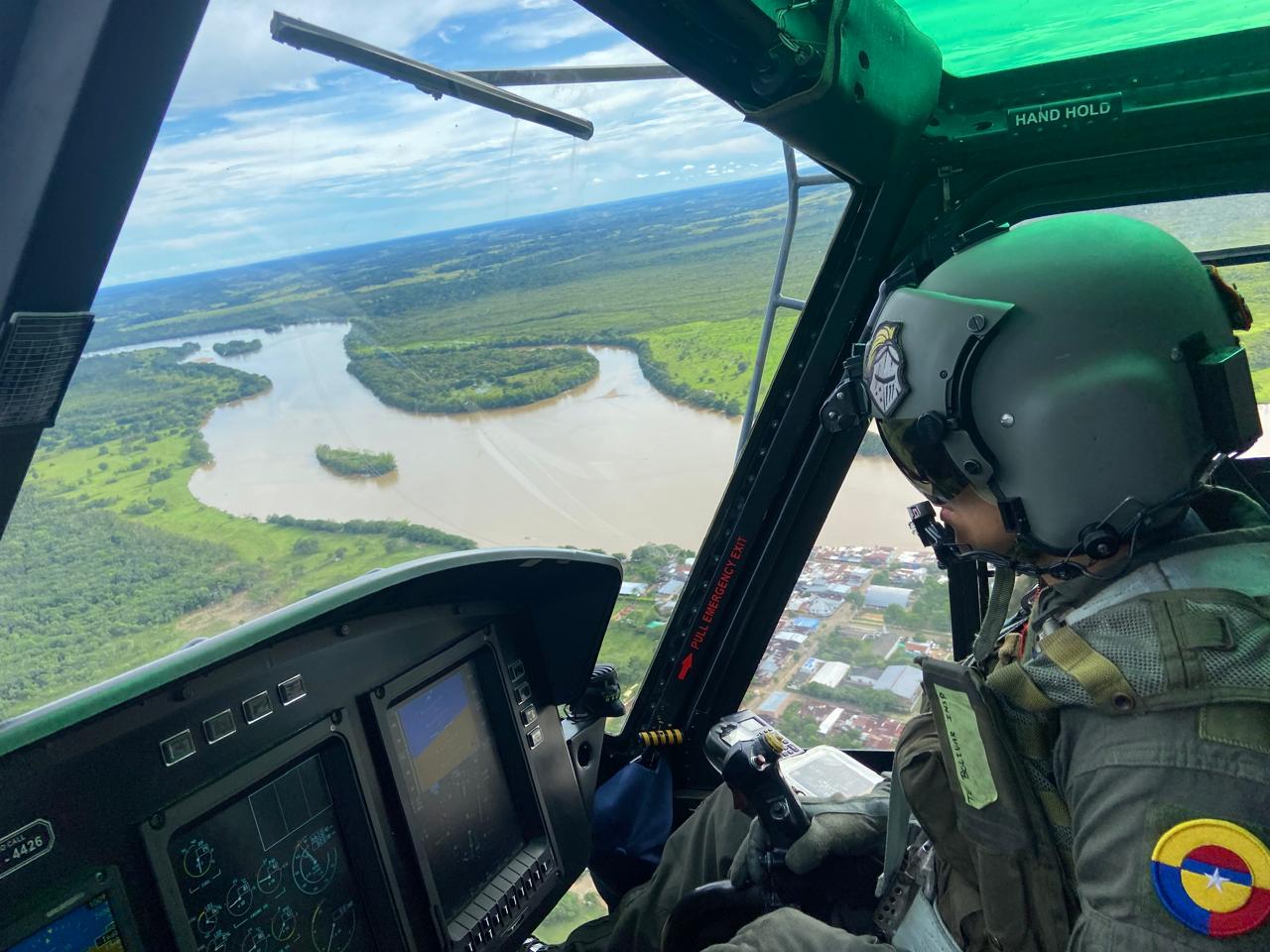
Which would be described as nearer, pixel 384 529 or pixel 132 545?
pixel 132 545

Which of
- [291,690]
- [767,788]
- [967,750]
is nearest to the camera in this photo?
[967,750]

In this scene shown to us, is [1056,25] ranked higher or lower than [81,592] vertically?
higher

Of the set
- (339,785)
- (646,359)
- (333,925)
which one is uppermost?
(646,359)

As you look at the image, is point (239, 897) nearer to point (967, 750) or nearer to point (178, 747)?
point (178, 747)

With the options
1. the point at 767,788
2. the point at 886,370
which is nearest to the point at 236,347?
the point at 886,370

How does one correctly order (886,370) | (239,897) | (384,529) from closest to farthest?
Result: (886,370) < (239,897) < (384,529)

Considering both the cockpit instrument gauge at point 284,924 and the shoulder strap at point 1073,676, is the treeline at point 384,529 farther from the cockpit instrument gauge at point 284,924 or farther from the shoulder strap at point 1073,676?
the shoulder strap at point 1073,676

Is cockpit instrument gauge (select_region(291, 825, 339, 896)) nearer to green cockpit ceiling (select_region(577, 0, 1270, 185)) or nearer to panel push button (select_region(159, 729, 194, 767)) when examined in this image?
→ panel push button (select_region(159, 729, 194, 767))
